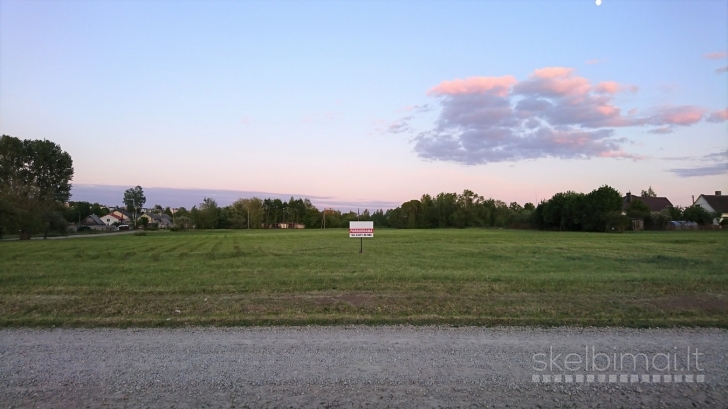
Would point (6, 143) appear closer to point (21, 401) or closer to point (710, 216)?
point (21, 401)

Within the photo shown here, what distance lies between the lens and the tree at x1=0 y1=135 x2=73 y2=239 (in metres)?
55.7

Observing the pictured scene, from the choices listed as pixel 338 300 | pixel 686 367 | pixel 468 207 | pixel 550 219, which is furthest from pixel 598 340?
pixel 468 207

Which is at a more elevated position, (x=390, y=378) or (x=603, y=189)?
(x=603, y=189)

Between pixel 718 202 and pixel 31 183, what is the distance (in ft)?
419

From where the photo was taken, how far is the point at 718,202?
91.6 m

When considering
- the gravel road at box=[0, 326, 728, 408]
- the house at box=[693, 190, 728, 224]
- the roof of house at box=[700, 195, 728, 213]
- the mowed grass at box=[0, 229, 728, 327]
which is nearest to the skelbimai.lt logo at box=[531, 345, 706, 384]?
the gravel road at box=[0, 326, 728, 408]

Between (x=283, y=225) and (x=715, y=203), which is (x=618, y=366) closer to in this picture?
(x=715, y=203)

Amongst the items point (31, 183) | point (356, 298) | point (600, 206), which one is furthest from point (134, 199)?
point (356, 298)

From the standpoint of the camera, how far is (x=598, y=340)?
6.97m

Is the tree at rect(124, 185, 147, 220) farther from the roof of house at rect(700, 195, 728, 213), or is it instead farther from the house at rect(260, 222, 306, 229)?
the roof of house at rect(700, 195, 728, 213)

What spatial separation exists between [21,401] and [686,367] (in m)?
8.14

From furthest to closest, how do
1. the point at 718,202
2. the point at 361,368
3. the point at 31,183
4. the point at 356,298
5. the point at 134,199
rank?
the point at 134,199 → the point at 718,202 → the point at 31,183 → the point at 356,298 → the point at 361,368

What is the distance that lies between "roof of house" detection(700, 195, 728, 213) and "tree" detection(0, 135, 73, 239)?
12174 centimetres

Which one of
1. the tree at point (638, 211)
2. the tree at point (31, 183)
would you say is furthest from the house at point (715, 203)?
the tree at point (31, 183)
